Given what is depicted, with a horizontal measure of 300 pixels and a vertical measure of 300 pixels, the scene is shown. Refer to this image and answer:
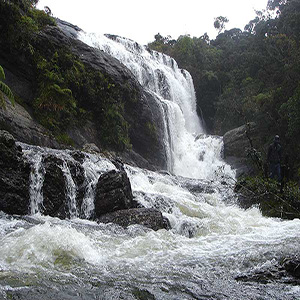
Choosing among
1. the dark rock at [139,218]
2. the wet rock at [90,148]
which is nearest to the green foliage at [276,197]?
the dark rock at [139,218]

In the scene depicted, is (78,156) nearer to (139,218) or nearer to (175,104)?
(139,218)

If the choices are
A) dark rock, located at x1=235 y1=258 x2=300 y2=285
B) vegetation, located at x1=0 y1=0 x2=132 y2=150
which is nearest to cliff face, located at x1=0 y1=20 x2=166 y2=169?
vegetation, located at x1=0 y1=0 x2=132 y2=150

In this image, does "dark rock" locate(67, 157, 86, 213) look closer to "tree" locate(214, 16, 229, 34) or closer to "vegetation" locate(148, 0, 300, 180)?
"vegetation" locate(148, 0, 300, 180)

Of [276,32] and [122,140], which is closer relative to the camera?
[122,140]

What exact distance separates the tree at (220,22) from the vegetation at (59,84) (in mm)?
46475

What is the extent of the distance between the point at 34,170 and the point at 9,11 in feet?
34.5

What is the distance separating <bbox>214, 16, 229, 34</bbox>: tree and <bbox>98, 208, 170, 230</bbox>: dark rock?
5946 cm

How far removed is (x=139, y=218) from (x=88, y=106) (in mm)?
12507

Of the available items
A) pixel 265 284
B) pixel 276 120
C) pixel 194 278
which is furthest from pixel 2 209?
pixel 276 120

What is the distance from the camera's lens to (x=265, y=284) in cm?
408

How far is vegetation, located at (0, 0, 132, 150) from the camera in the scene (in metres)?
16.2

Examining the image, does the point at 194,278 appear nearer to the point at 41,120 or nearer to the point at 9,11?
the point at 41,120

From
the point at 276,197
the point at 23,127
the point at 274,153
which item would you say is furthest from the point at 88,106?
the point at 276,197

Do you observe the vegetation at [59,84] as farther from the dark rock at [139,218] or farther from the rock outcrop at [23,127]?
the dark rock at [139,218]
